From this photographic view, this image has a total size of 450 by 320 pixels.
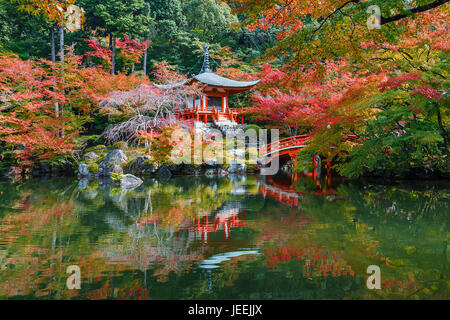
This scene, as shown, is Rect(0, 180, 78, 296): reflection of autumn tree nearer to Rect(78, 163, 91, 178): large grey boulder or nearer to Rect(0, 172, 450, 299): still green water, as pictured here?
Rect(0, 172, 450, 299): still green water

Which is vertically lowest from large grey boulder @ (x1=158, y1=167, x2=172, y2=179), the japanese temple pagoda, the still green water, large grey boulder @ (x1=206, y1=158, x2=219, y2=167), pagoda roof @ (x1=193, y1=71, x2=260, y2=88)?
the still green water

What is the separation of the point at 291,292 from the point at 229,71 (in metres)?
21.0

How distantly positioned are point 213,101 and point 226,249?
17411 mm

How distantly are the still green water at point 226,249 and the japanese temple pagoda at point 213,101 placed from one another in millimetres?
12742

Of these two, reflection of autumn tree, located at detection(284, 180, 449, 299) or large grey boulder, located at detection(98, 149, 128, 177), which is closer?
reflection of autumn tree, located at detection(284, 180, 449, 299)

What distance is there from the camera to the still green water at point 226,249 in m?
2.98

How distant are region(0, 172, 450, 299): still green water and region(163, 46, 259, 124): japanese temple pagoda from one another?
41.8ft

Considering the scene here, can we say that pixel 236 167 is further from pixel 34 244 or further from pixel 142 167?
pixel 34 244

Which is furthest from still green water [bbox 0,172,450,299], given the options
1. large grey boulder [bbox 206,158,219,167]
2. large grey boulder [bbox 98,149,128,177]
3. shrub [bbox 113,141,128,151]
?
shrub [bbox 113,141,128,151]

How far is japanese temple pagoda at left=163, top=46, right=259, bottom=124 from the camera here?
19.6m

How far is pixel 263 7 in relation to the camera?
479 cm

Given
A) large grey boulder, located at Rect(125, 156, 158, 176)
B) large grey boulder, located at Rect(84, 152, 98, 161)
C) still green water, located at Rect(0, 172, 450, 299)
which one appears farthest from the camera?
large grey boulder, located at Rect(84, 152, 98, 161)

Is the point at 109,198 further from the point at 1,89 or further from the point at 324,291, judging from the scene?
the point at 1,89
